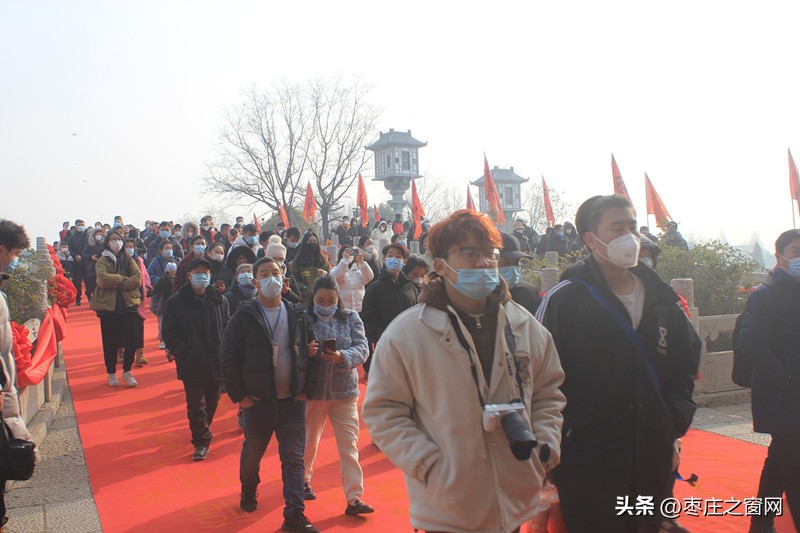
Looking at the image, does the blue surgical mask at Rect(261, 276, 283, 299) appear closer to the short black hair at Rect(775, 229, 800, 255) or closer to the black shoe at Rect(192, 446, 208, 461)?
the black shoe at Rect(192, 446, 208, 461)

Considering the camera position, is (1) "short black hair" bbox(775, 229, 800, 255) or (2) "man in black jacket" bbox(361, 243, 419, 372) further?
(2) "man in black jacket" bbox(361, 243, 419, 372)

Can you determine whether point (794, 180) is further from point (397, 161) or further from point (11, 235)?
point (397, 161)

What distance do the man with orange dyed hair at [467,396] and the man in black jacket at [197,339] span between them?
434cm

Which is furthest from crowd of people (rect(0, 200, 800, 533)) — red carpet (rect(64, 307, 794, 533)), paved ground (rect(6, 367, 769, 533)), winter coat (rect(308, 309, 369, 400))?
paved ground (rect(6, 367, 769, 533))

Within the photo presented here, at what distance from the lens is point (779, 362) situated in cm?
399

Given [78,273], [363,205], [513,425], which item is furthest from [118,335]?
[363,205]

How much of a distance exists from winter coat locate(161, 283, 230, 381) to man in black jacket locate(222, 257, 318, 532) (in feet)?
5.25

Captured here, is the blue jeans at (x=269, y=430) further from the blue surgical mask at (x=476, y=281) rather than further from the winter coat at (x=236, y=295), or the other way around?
the blue surgical mask at (x=476, y=281)

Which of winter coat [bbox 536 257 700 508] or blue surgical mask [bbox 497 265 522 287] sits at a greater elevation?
blue surgical mask [bbox 497 265 522 287]

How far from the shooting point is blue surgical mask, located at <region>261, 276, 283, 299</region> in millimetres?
5230

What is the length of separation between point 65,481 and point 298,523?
248 centimetres

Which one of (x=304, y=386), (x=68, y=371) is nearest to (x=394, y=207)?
(x=68, y=371)

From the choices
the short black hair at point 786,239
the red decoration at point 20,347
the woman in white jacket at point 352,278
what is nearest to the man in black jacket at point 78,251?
the woman in white jacket at point 352,278

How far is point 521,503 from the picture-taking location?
2619 mm
